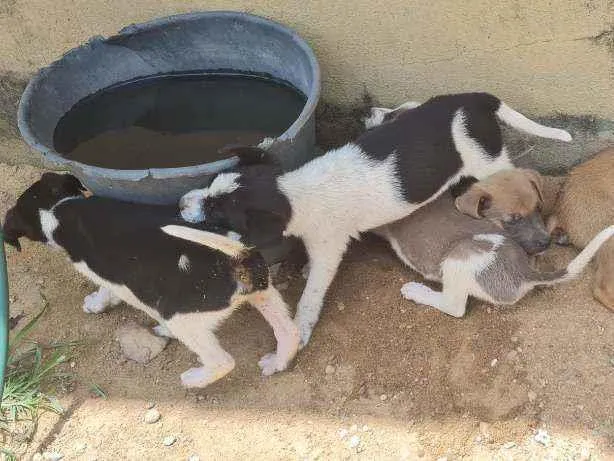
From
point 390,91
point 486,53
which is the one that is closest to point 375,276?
point 390,91

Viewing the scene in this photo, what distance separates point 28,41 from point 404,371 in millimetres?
3587

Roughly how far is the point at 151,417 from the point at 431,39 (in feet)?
9.36

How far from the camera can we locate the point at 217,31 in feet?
13.6

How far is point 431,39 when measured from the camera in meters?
3.99

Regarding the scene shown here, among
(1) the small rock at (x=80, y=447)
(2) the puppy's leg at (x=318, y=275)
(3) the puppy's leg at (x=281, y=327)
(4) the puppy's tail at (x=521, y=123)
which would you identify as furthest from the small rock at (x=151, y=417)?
(4) the puppy's tail at (x=521, y=123)

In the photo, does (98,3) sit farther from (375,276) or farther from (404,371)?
(404,371)

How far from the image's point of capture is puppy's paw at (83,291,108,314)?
3928mm

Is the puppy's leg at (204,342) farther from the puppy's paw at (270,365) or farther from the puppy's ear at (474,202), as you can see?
the puppy's ear at (474,202)

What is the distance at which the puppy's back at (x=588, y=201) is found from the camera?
371cm

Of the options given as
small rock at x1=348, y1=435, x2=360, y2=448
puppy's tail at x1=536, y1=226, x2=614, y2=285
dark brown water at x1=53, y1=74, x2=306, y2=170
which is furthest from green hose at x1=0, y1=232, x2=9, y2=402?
puppy's tail at x1=536, y1=226, x2=614, y2=285

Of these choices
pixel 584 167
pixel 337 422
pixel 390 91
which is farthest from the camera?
pixel 390 91

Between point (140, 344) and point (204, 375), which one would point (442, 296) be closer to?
point (204, 375)

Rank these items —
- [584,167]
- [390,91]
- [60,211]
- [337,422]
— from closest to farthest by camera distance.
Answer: [337,422] < [60,211] < [584,167] < [390,91]

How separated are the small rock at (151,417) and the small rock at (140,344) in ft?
1.18
